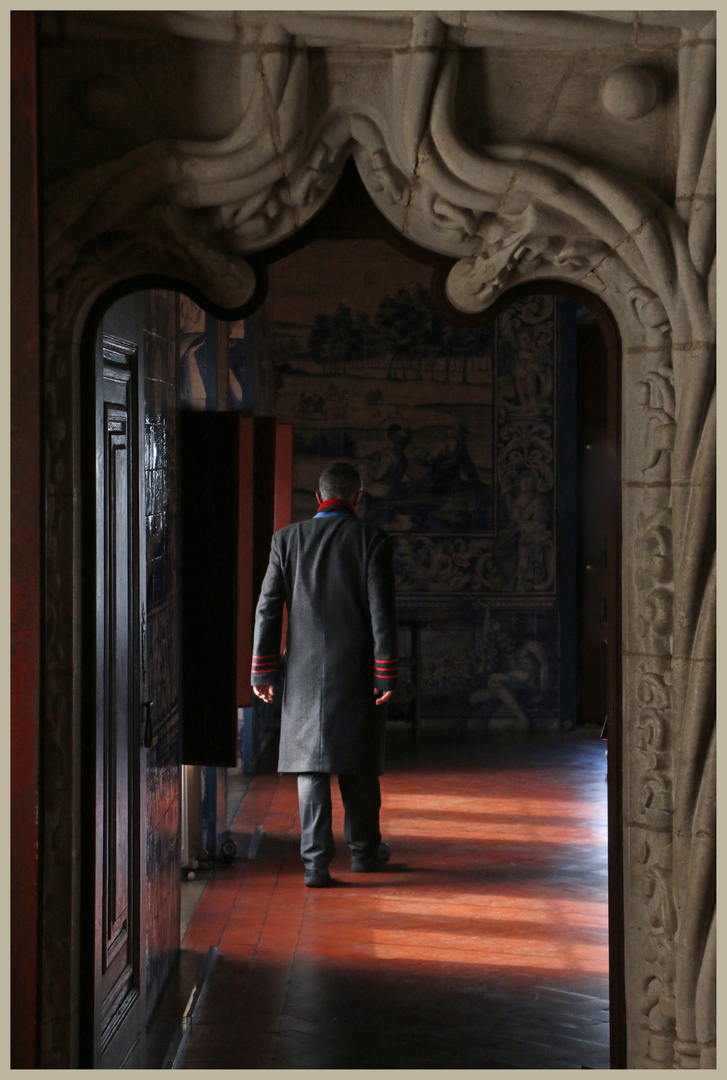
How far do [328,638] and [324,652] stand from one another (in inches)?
2.5

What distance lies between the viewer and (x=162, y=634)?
3.89m

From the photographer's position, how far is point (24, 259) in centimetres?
234

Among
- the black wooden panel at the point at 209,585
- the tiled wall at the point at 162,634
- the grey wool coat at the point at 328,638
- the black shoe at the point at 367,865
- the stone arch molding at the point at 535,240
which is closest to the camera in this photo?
the stone arch molding at the point at 535,240

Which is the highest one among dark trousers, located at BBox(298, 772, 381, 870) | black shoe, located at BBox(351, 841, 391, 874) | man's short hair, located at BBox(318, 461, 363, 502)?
man's short hair, located at BBox(318, 461, 363, 502)

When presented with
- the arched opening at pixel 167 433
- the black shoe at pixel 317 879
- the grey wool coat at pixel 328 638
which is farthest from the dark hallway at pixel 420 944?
the grey wool coat at pixel 328 638

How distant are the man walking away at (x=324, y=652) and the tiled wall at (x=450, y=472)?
3.90 m

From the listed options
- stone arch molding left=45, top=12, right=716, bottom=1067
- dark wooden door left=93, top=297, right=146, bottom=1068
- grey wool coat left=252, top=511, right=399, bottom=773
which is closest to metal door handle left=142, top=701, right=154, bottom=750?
dark wooden door left=93, top=297, right=146, bottom=1068

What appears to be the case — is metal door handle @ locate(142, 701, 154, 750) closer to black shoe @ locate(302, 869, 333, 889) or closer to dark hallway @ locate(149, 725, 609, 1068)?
dark hallway @ locate(149, 725, 609, 1068)

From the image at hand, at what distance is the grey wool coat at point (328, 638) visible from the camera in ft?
16.0

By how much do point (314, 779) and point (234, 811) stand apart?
1.46 metres

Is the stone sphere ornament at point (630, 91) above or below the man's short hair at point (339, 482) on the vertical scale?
above

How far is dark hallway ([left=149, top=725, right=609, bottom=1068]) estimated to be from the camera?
11.3 ft

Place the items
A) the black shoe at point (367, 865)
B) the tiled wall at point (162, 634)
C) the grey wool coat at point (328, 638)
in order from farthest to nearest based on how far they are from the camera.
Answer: the black shoe at point (367, 865) → the grey wool coat at point (328, 638) → the tiled wall at point (162, 634)

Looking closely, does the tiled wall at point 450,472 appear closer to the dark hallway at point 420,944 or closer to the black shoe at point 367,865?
the dark hallway at point 420,944
